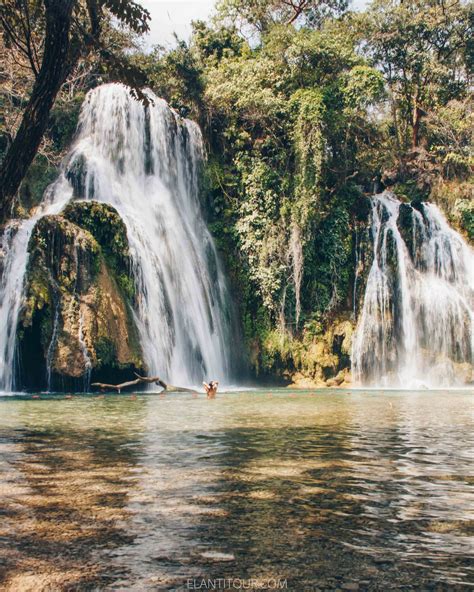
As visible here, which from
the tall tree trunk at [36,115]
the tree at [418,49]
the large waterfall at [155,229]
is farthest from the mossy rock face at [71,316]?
the tree at [418,49]

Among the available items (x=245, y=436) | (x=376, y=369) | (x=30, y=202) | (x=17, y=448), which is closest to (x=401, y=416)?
(x=245, y=436)

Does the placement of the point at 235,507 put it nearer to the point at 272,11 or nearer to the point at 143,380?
the point at 143,380

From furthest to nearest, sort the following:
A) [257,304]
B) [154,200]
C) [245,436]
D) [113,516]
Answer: [257,304], [154,200], [245,436], [113,516]

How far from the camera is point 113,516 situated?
4066 millimetres

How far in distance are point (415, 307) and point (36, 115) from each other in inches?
769

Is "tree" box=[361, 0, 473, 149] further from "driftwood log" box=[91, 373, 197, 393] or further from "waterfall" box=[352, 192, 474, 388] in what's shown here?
"driftwood log" box=[91, 373, 197, 393]

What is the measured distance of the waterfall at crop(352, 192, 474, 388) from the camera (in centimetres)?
2427

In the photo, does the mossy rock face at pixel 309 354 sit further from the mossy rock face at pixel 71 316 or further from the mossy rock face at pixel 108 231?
the mossy rock face at pixel 71 316

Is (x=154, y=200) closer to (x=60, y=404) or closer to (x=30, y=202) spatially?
(x=30, y=202)

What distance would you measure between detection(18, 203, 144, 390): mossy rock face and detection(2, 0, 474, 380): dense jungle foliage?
6.96 metres

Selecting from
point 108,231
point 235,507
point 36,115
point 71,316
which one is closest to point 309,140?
point 108,231

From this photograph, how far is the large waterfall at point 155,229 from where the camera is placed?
20.1 m

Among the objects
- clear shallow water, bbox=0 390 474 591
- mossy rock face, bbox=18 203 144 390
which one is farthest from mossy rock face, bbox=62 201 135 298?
clear shallow water, bbox=0 390 474 591

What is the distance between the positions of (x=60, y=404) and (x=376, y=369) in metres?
13.9
